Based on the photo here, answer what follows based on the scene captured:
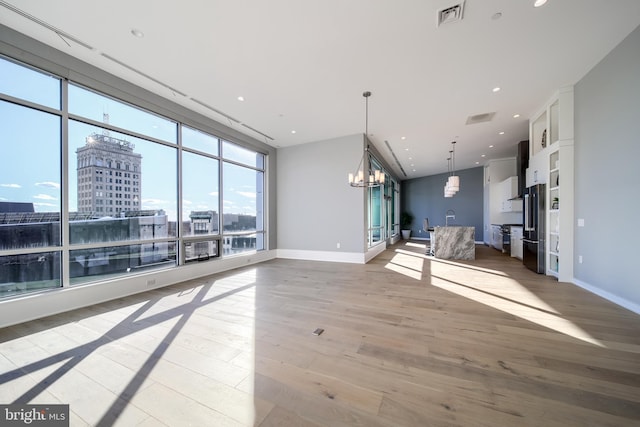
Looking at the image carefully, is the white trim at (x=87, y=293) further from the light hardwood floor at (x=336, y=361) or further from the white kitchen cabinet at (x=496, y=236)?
the white kitchen cabinet at (x=496, y=236)

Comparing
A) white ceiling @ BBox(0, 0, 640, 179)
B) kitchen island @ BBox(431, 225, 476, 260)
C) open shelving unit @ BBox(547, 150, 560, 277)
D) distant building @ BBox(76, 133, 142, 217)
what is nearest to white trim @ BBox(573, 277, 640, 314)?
open shelving unit @ BBox(547, 150, 560, 277)

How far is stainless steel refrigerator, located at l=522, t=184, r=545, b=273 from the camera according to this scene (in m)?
4.89

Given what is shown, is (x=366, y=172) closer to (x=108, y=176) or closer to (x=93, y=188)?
(x=108, y=176)

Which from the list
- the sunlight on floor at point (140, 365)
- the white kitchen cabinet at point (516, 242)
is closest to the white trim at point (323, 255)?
the sunlight on floor at point (140, 365)

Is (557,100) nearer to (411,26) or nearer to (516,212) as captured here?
(411,26)

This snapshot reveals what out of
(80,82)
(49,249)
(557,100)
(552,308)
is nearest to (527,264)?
(552,308)

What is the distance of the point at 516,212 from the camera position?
8367mm

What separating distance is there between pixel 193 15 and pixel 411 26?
8.45 ft

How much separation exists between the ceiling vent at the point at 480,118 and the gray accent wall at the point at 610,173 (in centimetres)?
139

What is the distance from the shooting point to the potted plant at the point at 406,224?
13324 millimetres

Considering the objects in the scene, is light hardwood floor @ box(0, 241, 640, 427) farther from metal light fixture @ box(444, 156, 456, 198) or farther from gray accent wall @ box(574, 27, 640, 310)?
metal light fixture @ box(444, 156, 456, 198)

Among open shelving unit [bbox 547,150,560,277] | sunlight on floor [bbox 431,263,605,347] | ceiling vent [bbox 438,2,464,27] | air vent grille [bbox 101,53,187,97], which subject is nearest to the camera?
ceiling vent [bbox 438,2,464,27]

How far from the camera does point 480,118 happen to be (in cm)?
550

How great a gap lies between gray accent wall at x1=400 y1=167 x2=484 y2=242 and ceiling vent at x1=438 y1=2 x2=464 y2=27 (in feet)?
36.0
